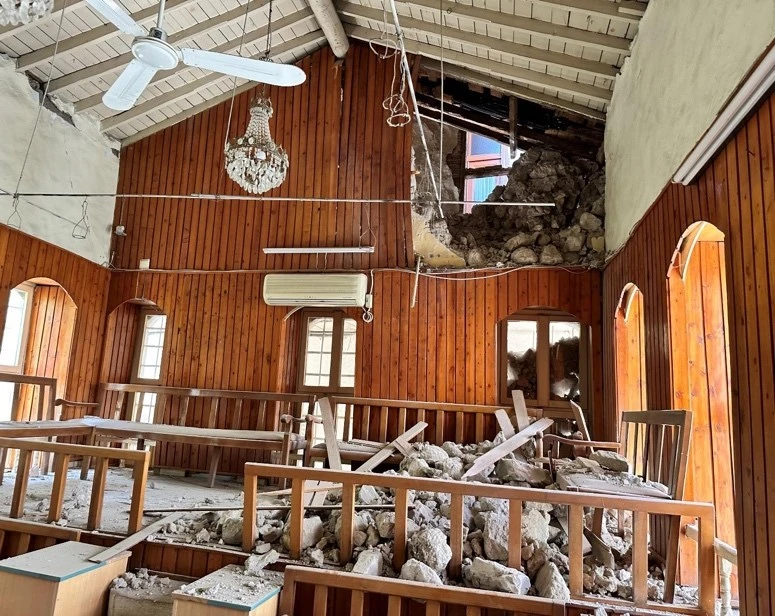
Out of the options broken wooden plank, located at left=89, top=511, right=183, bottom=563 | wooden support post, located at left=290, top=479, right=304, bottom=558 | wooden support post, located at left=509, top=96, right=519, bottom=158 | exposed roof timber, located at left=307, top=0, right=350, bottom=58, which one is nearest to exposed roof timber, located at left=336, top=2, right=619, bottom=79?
exposed roof timber, located at left=307, top=0, right=350, bottom=58

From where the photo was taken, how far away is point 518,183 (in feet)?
24.2

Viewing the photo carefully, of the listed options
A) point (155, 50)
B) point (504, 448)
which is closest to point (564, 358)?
point (504, 448)

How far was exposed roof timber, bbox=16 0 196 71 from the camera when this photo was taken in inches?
234

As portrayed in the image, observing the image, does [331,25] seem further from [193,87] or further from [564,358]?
[564,358]

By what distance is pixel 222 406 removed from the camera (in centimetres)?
741

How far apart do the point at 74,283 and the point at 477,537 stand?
6.48 meters

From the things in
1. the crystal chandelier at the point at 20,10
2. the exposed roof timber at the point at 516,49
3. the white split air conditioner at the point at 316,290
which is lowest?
the white split air conditioner at the point at 316,290

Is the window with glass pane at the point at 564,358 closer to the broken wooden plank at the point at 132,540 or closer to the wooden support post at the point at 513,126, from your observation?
the wooden support post at the point at 513,126

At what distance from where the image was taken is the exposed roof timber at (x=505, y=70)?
19.5ft

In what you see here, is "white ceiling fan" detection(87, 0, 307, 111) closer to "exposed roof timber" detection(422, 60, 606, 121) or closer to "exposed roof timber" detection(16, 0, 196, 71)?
"exposed roof timber" detection(16, 0, 196, 71)

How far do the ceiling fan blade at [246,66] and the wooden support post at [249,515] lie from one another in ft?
8.09

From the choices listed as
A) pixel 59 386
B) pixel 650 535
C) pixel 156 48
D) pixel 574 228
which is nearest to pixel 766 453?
pixel 650 535

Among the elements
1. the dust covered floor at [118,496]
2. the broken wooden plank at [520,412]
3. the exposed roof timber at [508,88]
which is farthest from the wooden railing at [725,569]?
the exposed roof timber at [508,88]

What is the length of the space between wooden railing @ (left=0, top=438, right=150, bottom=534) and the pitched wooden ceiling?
462 centimetres
